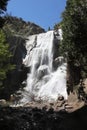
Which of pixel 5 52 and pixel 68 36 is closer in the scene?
pixel 68 36

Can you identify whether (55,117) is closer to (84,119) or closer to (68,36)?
(84,119)

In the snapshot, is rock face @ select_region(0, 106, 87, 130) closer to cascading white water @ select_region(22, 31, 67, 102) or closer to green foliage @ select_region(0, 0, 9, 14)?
green foliage @ select_region(0, 0, 9, 14)

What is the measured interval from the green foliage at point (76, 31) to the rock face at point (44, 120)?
3949mm

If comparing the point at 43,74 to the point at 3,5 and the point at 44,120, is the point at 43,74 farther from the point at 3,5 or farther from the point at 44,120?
the point at 3,5

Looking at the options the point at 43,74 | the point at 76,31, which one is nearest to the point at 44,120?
the point at 76,31

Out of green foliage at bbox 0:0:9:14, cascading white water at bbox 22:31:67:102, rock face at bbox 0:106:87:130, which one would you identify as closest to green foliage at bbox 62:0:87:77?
rock face at bbox 0:106:87:130

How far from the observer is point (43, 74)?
173 feet

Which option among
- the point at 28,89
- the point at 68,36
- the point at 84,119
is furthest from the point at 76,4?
the point at 28,89

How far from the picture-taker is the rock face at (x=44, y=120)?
27864mm

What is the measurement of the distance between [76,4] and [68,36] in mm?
2532

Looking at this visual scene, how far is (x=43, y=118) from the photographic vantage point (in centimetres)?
2994

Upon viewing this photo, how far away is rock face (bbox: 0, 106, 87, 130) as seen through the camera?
27.9 metres

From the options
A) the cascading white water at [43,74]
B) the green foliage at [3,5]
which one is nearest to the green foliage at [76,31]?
the green foliage at [3,5]

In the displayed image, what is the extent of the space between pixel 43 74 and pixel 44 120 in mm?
23348
